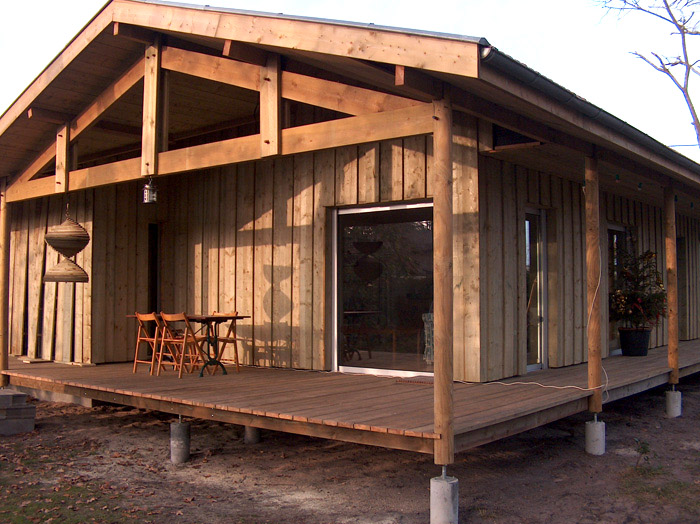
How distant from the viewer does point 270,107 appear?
215 inches

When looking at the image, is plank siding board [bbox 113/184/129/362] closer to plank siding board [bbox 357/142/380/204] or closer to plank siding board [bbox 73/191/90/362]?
plank siding board [bbox 73/191/90/362]

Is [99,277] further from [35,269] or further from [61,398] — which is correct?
[61,398]

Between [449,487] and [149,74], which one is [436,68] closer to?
[449,487]

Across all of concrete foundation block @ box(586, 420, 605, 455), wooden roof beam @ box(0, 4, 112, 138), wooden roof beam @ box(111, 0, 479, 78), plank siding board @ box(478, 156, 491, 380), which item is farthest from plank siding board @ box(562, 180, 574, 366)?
wooden roof beam @ box(0, 4, 112, 138)

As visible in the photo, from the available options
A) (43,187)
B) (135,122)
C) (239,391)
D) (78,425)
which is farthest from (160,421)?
(135,122)

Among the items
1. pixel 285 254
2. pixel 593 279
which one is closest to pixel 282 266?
pixel 285 254

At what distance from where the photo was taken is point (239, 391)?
5969 mm

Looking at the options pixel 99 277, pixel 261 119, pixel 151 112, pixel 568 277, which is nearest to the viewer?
pixel 261 119

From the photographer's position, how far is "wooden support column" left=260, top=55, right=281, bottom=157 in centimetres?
532

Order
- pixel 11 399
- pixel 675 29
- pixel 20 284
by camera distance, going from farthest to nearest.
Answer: pixel 675 29 < pixel 20 284 < pixel 11 399

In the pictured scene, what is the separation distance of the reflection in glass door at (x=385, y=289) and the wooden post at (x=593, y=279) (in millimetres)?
1582

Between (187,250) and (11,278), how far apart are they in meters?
2.82

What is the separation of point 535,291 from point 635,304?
2.09 m

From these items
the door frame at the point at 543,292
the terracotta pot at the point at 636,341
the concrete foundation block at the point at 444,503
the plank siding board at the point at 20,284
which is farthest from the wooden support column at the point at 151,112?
the terracotta pot at the point at 636,341
